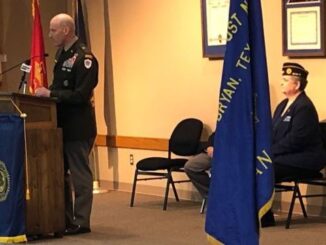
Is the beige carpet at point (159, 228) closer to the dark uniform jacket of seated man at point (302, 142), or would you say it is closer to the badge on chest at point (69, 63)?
the dark uniform jacket of seated man at point (302, 142)

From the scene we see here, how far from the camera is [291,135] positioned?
5801 millimetres

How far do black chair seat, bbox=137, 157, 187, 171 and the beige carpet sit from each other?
0.39 metres

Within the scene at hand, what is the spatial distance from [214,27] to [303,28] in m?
1.02

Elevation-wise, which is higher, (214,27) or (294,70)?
(214,27)

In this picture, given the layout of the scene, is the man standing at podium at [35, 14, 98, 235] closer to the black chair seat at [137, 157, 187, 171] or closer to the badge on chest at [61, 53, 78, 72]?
the badge on chest at [61, 53, 78, 72]

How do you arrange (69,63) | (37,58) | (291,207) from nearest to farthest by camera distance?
Result: (69,63), (291,207), (37,58)

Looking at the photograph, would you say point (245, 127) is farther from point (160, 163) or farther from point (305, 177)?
point (160, 163)

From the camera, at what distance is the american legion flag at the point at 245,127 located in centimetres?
330

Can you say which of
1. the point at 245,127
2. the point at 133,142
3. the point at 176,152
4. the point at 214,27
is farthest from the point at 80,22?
the point at 245,127

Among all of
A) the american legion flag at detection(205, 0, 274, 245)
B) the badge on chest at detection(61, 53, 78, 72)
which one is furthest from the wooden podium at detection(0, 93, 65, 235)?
the american legion flag at detection(205, 0, 274, 245)

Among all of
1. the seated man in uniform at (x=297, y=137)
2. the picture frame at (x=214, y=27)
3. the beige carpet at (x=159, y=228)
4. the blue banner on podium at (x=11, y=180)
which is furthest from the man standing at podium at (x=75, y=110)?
the picture frame at (x=214, y=27)

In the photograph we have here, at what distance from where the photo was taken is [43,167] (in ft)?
17.5

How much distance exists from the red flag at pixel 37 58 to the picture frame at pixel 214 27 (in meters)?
1.71

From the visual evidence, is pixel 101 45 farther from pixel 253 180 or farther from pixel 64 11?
pixel 253 180
